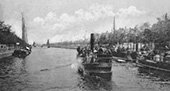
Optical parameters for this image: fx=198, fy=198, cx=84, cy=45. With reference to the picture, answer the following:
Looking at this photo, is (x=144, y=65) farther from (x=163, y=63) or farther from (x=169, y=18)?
(x=169, y=18)

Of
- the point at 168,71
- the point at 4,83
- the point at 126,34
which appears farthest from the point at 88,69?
the point at 126,34

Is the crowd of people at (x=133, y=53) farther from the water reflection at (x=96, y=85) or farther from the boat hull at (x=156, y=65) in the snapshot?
the water reflection at (x=96, y=85)

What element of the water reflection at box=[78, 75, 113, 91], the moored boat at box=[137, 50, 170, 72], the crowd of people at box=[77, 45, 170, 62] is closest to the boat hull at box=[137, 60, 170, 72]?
the moored boat at box=[137, 50, 170, 72]

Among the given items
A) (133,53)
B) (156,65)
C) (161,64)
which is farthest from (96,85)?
(133,53)

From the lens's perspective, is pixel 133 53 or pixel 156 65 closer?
pixel 156 65

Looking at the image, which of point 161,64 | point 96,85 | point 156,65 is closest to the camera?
point 96,85

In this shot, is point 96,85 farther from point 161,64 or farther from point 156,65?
point 156,65

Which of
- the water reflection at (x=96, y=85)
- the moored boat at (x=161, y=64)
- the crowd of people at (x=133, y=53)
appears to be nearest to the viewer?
the water reflection at (x=96, y=85)

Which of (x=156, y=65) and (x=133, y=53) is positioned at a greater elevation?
(x=133, y=53)

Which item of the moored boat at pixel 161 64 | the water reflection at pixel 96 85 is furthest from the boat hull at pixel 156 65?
the water reflection at pixel 96 85

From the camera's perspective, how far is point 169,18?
42.1 metres

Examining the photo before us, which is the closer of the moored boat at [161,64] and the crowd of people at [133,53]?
the moored boat at [161,64]

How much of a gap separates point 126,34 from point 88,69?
51.7m

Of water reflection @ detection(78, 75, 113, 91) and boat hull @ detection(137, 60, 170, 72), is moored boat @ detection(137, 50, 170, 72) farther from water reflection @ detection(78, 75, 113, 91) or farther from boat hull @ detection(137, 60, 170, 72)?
water reflection @ detection(78, 75, 113, 91)
